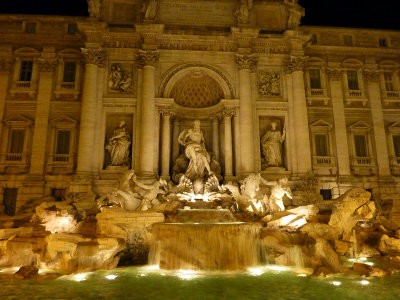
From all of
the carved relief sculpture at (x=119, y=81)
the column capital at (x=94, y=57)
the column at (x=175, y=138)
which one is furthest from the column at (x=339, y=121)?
the column capital at (x=94, y=57)

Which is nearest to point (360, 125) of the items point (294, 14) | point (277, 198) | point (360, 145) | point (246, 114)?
point (360, 145)

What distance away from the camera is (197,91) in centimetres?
1964

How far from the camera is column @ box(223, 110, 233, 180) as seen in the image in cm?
1740

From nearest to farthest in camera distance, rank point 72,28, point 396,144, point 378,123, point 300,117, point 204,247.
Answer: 1. point 204,247
2. point 300,117
3. point 72,28
4. point 378,123
5. point 396,144

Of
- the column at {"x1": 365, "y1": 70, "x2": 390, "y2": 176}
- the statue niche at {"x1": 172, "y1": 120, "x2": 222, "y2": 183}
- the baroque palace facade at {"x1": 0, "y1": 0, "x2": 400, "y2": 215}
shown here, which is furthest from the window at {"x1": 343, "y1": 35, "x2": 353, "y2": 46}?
the statue niche at {"x1": 172, "y1": 120, "x2": 222, "y2": 183}

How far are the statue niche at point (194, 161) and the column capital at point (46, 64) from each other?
937 centimetres

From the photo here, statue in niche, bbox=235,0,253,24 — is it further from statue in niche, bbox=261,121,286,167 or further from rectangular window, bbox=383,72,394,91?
rectangular window, bbox=383,72,394,91

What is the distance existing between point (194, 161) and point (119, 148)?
4498mm

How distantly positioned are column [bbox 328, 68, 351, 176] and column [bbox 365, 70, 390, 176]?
6.87 ft

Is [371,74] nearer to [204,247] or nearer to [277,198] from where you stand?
[277,198]

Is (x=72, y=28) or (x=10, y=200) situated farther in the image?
(x=72, y=28)

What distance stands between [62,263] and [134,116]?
383 inches

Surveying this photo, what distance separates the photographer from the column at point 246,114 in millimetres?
17188

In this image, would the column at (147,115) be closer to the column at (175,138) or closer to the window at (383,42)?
the column at (175,138)
